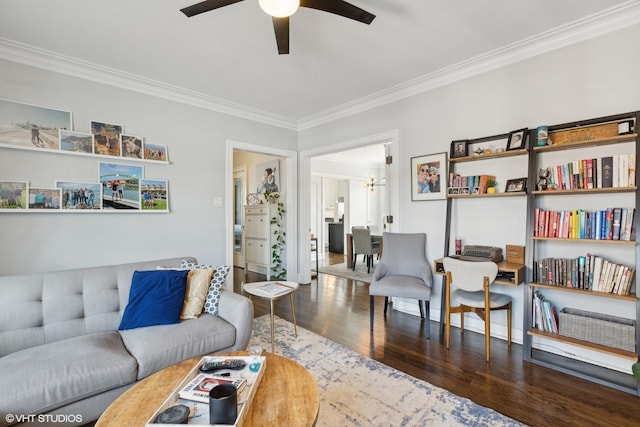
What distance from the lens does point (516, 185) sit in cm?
267

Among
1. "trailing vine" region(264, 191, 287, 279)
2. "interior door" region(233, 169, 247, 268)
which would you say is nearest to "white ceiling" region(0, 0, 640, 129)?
"trailing vine" region(264, 191, 287, 279)

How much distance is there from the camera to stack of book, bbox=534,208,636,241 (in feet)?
6.93

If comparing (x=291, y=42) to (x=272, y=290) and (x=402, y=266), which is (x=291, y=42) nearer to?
(x=272, y=290)

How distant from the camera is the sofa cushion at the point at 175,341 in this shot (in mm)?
1779

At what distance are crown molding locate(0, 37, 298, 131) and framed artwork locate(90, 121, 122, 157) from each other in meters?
0.46

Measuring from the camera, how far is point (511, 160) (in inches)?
110

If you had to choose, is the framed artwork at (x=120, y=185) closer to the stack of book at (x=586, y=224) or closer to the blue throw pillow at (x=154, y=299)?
the blue throw pillow at (x=154, y=299)

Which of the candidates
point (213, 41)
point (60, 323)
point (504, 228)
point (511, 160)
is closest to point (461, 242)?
point (504, 228)

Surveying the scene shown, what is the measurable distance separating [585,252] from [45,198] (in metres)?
4.70

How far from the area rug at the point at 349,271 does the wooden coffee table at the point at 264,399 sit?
382cm

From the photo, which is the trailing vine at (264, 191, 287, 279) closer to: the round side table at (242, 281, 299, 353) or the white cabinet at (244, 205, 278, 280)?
the white cabinet at (244, 205, 278, 280)

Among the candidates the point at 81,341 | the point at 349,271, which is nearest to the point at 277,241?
the point at 349,271

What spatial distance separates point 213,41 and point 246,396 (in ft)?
8.82

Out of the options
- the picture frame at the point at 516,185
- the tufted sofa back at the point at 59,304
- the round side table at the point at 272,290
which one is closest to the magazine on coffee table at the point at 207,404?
the round side table at the point at 272,290
